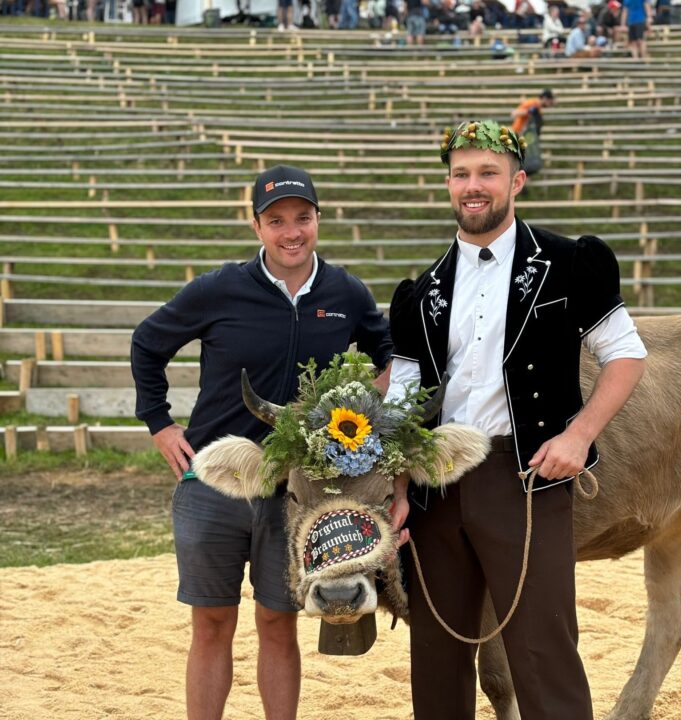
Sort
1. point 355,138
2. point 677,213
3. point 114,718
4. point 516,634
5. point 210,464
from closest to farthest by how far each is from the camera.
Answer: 1. point 516,634
2. point 210,464
3. point 114,718
4. point 677,213
5. point 355,138

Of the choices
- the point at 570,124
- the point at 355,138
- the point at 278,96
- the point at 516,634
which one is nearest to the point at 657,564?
the point at 516,634

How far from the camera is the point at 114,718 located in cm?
517

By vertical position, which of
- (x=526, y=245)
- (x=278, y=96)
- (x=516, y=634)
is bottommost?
(x=516, y=634)

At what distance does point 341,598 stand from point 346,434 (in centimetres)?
54

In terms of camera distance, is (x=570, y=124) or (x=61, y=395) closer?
(x=61, y=395)

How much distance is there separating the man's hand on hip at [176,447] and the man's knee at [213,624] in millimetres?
519

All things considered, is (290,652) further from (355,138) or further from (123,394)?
(355,138)

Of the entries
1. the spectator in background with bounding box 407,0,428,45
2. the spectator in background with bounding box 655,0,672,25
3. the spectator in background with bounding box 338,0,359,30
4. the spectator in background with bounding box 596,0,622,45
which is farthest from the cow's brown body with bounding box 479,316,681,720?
the spectator in background with bounding box 655,0,672,25

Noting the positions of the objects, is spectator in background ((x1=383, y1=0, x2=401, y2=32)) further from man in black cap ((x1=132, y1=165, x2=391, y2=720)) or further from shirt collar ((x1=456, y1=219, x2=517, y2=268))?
shirt collar ((x1=456, y1=219, x2=517, y2=268))

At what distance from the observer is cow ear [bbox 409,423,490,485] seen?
3705 millimetres

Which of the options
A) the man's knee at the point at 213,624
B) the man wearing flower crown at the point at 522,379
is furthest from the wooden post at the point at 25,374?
the man wearing flower crown at the point at 522,379

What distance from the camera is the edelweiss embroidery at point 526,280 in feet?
12.2

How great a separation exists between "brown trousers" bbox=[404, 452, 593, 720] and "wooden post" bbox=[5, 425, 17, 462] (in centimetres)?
651

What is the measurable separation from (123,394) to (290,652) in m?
6.74
